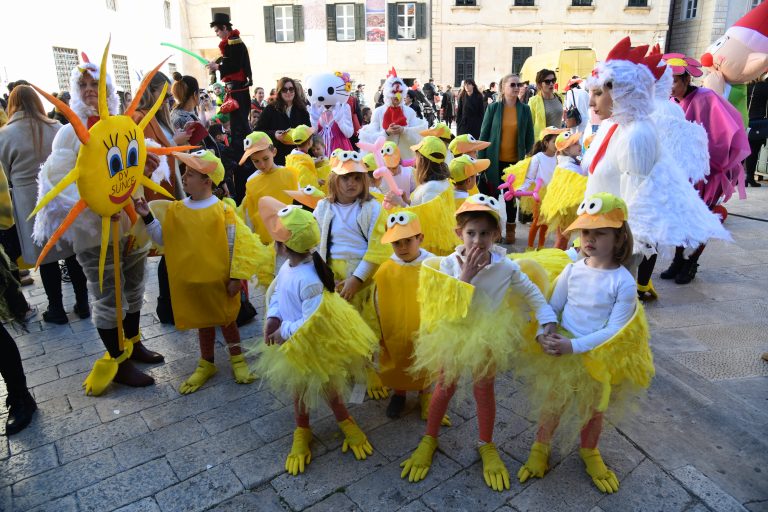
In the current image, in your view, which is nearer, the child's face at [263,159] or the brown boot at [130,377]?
the brown boot at [130,377]

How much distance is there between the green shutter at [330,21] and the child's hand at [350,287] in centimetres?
2664

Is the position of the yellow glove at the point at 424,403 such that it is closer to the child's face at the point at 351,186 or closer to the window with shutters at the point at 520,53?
the child's face at the point at 351,186

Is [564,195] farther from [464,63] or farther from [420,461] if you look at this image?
[464,63]

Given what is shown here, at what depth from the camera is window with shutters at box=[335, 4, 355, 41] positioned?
26.9 meters

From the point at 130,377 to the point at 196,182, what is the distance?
1472 millimetres

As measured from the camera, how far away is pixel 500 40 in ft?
90.1

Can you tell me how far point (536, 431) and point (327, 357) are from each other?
1.32m

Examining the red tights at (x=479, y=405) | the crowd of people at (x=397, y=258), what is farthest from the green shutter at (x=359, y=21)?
the red tights at (x=479, y=405)

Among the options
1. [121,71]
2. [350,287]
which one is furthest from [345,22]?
[350,287]

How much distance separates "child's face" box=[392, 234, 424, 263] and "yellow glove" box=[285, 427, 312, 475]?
3.67 ft

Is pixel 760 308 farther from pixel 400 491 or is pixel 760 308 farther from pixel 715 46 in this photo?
pixel 400 491

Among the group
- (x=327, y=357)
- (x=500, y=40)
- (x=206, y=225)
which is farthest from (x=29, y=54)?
(x=500, y=40)

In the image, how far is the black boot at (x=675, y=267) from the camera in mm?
5332

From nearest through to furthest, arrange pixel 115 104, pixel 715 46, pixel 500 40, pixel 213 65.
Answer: pixel 115 104, pixel 715 46, pixel 213 65, pixel 500 40
